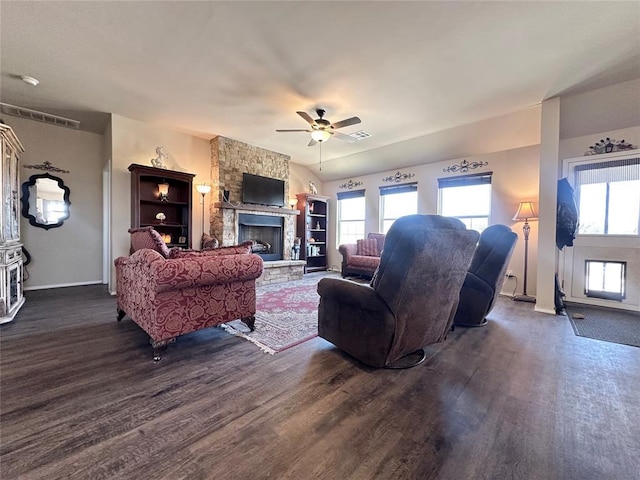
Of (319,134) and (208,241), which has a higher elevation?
(319,134)

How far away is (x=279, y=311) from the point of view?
3.48m

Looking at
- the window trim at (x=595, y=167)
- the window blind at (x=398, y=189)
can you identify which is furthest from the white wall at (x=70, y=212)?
the window trim at (x=595, y=167)

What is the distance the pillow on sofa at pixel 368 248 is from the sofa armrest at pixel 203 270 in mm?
4056

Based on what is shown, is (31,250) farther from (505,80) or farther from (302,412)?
(505,80)

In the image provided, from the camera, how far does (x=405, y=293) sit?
1.89 meters

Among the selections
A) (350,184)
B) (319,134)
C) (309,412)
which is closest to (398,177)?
(350,184)

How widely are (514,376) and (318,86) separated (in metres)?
3.60

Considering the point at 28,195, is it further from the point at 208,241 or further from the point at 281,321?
the point at 281,321

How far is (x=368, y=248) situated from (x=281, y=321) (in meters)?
3.69

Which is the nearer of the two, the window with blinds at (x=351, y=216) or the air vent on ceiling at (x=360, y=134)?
the air vent on ceiling at (x=360, y=134)

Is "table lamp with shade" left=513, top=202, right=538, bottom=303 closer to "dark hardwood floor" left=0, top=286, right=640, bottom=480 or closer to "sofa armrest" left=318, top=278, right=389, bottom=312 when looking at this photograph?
"dark hardwood floor" left=0, top=286, right=640, bottom=480

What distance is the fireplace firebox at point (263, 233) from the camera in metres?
5.82

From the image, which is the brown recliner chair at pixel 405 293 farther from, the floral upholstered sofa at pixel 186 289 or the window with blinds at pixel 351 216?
the window with blinds at pixel 351 216

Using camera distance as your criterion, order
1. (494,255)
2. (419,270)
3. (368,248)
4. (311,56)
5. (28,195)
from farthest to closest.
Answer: (368,248) → (28,195) → (494,255) → (311,56) → (419,270)
